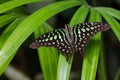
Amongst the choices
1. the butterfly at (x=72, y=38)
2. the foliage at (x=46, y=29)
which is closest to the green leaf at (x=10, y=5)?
the foliage at (x=46, y=29)

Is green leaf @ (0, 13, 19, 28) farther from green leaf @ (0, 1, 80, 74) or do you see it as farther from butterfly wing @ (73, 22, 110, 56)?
butterfly wing @ (73, 22, 110, 56)

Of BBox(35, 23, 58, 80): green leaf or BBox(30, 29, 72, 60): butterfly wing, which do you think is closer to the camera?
BBox(30, 29, 72, 60): butterfly wing

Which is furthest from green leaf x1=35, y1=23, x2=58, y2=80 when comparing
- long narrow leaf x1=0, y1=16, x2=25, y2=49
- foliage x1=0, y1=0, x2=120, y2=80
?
long narrow leaf x1=0, y1=16, x2=25, y2=49

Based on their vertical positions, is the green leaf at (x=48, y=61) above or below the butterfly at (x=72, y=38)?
below

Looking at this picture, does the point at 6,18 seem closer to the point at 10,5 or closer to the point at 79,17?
the point at 10,5

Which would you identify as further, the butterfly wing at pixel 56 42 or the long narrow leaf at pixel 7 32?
the long narrow leaf at pixel 7 32

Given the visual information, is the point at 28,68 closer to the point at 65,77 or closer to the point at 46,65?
the point at 46,65

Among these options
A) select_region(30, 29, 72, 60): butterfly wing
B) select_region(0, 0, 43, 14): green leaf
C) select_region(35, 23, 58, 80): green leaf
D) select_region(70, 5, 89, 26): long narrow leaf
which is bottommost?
select_region(35, 23, 58, 80): green leaf

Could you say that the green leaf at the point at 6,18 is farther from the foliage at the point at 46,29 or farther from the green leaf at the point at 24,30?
the green leaf at the point at 24,30
